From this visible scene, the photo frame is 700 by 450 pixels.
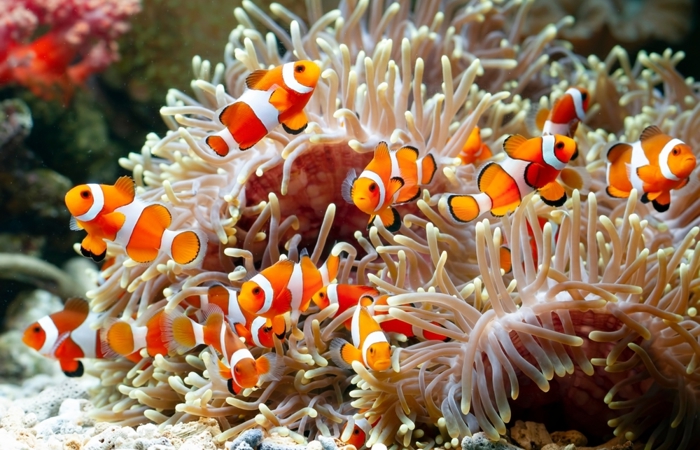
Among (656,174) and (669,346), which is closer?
(669,346)

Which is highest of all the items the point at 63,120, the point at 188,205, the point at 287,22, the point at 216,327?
the point at 287,22

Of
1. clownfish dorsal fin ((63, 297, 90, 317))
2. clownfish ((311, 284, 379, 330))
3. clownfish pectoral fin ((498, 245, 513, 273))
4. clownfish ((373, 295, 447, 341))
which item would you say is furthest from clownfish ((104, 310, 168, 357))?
clownfish pectoral fin ((498, 245, 513, 273))

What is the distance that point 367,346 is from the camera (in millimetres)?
1400

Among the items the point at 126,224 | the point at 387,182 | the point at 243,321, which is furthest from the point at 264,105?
the point at 243,321

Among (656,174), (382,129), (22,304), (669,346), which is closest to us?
(669,346)

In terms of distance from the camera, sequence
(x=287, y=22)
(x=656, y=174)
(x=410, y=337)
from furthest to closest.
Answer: (x=287, y=22) → (x=410, y=337) → (x=656, y=174)

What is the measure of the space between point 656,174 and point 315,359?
1.11 m

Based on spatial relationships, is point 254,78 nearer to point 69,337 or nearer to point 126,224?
point 126,224

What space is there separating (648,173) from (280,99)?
1.07 meters

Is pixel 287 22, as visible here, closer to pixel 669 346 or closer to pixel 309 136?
pixel 309 136

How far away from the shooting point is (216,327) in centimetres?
160

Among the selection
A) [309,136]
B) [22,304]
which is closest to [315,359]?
[309,136]

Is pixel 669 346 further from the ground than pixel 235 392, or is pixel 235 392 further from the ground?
pixel 669 346

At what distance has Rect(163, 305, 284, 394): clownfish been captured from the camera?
4.97ft
